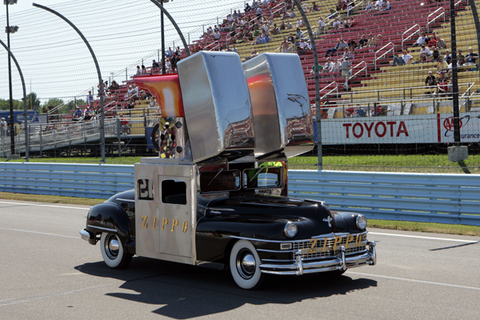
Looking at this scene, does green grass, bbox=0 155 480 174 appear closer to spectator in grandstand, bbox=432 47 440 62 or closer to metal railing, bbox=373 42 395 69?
spectator in grandstand, bbox=432 47 440 62

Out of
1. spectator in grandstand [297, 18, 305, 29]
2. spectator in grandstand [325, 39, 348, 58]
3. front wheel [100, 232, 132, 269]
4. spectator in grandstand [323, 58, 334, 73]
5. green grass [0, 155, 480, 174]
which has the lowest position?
front wheel [100, 232, 132, 269]

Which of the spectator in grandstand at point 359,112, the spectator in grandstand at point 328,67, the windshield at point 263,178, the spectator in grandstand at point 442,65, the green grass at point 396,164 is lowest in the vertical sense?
the green grass at point 396,164

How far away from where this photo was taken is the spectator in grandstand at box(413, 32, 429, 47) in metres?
26.4

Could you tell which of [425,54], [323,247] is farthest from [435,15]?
[323,247]

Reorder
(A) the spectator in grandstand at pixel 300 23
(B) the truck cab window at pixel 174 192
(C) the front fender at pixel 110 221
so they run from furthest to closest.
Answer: (A) the spectator in grandstand at pixel 300 23 < (C) the front fender at pixel 110 221 < (B) the truck cab window at pixel 174 192

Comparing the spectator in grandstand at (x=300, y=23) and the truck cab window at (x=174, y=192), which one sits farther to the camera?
the spectator in grandstand at (x=300, y=23)

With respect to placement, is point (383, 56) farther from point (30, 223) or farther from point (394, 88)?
point (30, 223)

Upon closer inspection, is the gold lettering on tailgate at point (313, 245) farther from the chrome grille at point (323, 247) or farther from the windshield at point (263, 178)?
the windshield at point (263, 178)

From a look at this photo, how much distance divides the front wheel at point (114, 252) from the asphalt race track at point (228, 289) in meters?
0.13

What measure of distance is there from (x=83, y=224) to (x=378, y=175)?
6731mm

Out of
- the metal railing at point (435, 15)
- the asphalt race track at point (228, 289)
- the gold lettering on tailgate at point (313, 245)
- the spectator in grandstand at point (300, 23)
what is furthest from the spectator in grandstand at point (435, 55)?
the gold lettering on tailgate at point (313, 245)

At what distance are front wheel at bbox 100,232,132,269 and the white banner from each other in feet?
47.2

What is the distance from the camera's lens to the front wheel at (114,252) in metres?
8.55

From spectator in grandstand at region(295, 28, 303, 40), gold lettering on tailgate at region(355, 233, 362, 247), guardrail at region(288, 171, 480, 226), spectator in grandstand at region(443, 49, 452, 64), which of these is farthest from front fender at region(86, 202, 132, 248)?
spectator in grandstand at region(295, 28, 303, 40)
